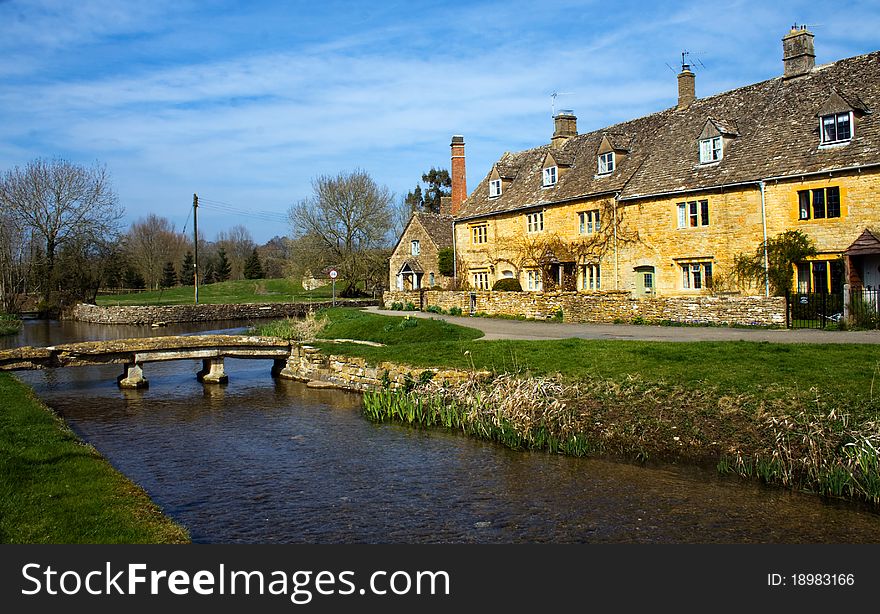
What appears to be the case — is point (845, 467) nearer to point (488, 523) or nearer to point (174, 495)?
point (488, 523)

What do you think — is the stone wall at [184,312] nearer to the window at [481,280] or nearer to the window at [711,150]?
the window at [481,280]

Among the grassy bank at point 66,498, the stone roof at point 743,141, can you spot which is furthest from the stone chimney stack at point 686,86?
the grassy bank at point 66,498

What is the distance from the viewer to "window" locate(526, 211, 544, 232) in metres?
40.1

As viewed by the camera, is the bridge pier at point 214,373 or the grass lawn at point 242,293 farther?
the grass lawn at point 242,293

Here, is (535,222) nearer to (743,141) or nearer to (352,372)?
(743,141)

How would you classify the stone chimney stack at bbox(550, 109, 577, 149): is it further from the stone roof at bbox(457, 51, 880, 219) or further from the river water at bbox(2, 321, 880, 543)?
the river water at bbox(2, 321, 880, 543)

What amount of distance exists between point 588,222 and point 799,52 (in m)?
11.8

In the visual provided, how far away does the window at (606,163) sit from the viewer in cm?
3719

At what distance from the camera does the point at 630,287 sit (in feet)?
113

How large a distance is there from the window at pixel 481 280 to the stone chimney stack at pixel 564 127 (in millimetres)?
8921

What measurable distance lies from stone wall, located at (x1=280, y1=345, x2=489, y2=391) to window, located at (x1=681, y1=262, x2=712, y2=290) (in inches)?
673

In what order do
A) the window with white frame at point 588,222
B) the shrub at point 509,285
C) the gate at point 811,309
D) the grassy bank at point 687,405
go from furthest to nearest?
the shrub at point 509,285
the window with white frame at point 588,222
the gate at point 811,309
the grassy bank at point 687,405

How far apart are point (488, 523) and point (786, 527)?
387 centimetres

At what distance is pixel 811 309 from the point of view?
80.1 ft
